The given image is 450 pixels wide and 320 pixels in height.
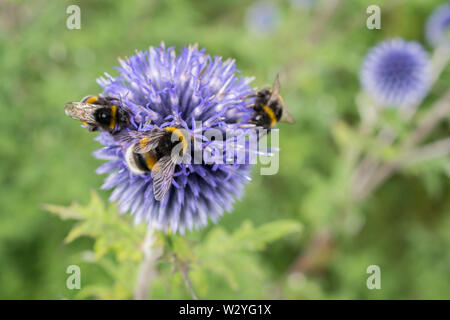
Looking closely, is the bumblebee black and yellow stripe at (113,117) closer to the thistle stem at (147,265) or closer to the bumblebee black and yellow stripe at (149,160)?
the bumblebee black and yellow stripe at (149,160)

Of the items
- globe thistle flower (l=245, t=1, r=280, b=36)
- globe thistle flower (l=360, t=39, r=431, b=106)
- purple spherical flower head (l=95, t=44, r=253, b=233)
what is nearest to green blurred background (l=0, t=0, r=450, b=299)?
globe thistle flower (l=245, t=1, r=280, b=36)

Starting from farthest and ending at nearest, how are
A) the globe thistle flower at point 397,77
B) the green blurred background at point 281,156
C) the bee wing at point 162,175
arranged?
the globe thistle flower at point 397,77, the green blurred background at point 281,156, the bee wing at point 162,175

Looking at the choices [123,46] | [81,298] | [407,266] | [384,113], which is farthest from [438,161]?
[123,46]

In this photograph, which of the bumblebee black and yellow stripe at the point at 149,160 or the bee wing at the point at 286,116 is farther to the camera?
the bee wing at the point at 286,116

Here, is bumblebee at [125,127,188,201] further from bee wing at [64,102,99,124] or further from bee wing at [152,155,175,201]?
bee wing at [64,102,99,124]

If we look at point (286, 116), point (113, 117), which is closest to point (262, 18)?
point (286, 116)

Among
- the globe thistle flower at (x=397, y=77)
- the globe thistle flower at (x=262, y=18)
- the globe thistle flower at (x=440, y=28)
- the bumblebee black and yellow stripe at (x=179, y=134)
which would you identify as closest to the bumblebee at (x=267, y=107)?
the bumblebee black and yellow stripe at (x=179, y=134)
